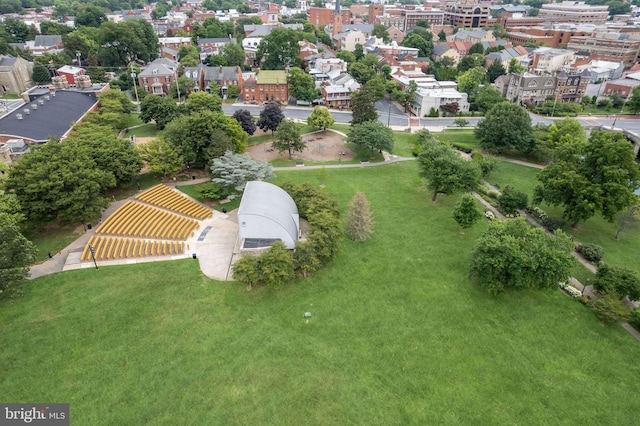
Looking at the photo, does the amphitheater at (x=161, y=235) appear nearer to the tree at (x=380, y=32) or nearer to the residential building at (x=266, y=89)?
the residential building at (x=266, y=89)

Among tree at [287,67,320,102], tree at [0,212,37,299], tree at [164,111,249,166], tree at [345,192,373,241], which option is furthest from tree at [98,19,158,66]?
tree at [345,192,373,241]

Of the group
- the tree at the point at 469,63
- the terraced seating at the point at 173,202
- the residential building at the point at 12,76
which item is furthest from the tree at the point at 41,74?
the tree at the point at 469,63

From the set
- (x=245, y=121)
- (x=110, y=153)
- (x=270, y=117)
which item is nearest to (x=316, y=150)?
(x=270, y=117)

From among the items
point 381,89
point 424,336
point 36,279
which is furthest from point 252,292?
point 381,89

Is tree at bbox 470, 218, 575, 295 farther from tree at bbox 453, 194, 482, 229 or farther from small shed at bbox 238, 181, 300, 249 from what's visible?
small shed at bbox 238, 181, 300, 249

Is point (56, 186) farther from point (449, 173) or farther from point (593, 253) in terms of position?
point (593, 253)
